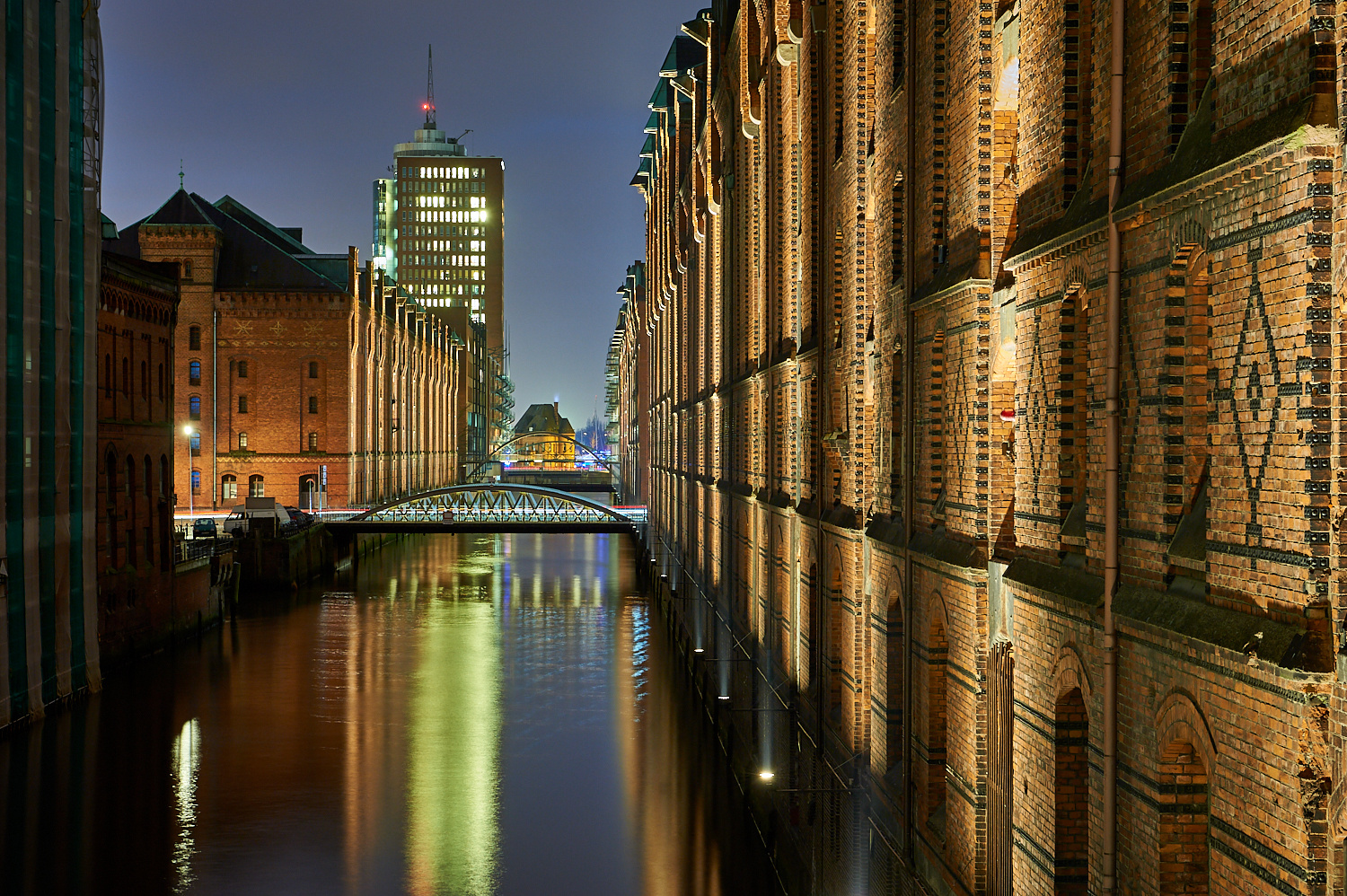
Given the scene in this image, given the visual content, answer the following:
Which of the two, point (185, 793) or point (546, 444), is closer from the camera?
point (185, 793)

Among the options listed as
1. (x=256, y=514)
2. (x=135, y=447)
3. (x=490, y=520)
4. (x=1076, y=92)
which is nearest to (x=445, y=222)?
(x=490, y=520)

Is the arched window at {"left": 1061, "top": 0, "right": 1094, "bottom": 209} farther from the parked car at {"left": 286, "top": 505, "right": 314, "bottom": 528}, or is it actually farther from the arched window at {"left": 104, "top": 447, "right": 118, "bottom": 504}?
the parked car at {"left": 286, "top": 505, "right": 314, "bottom": 528}

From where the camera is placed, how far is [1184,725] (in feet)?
22.4

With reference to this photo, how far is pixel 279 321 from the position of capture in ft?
213

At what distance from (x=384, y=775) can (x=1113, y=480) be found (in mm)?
18538

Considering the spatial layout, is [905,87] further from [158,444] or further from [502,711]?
[158,444]

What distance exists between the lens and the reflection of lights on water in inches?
717

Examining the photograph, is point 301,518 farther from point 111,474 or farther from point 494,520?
point 111,474

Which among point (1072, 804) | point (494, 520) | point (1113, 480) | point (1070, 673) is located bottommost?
point (494, 520)

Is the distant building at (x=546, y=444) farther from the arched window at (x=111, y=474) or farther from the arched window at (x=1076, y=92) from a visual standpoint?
the arched window at (x=1076, y=92)

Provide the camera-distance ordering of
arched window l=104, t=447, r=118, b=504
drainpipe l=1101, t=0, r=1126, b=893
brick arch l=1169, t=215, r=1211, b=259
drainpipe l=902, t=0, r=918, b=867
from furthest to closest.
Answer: arched window l=104, t=447, r=118, b=504, drainpipe l=902, t=0, r=918, b=867, drainpipe l=1101, t=0, r=1126, b=893, brick arch l=1169, t=215, r=1211, b=259

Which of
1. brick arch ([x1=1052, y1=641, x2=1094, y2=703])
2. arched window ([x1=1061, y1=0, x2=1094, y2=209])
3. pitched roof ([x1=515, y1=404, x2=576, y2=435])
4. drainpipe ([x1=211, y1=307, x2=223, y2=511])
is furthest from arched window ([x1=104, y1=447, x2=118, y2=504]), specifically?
pitched roof ([x1=515, y1=404, x2=576, y2=435])

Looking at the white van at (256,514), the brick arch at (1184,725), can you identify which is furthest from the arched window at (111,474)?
the brick arch at (1184,725)

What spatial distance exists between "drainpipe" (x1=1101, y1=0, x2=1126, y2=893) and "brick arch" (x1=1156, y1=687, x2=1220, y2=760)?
0.63m
